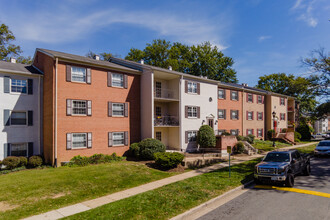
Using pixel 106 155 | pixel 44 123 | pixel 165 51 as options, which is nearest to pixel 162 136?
pixel 106 155

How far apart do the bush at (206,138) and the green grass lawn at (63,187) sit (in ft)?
28.8

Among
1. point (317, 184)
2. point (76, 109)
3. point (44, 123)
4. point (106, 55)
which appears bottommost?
point (317, 184)

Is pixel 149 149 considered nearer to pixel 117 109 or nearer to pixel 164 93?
pixel 117 109

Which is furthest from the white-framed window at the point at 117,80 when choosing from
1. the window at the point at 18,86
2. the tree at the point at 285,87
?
the tree at the point at 285,87

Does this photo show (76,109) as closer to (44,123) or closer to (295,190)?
(44,123)

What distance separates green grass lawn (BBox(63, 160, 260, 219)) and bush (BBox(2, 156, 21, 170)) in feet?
36.7

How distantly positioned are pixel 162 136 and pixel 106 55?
2533 cm

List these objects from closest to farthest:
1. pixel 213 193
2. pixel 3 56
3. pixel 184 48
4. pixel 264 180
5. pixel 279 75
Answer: pixel 213 193, pixel 264 180, pixel 3 56, pixel 184 48, pixel 279 75

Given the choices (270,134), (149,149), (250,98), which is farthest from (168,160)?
(270,134)

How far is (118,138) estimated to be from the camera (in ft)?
63.4

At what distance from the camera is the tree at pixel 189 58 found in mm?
41750

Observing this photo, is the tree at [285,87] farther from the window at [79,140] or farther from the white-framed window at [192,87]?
the window at [79,140]

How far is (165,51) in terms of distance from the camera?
139 ft

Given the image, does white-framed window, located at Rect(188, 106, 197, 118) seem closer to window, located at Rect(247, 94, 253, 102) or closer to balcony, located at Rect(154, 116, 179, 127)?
balcony, located at Rect(154, 116, 179, 127)
